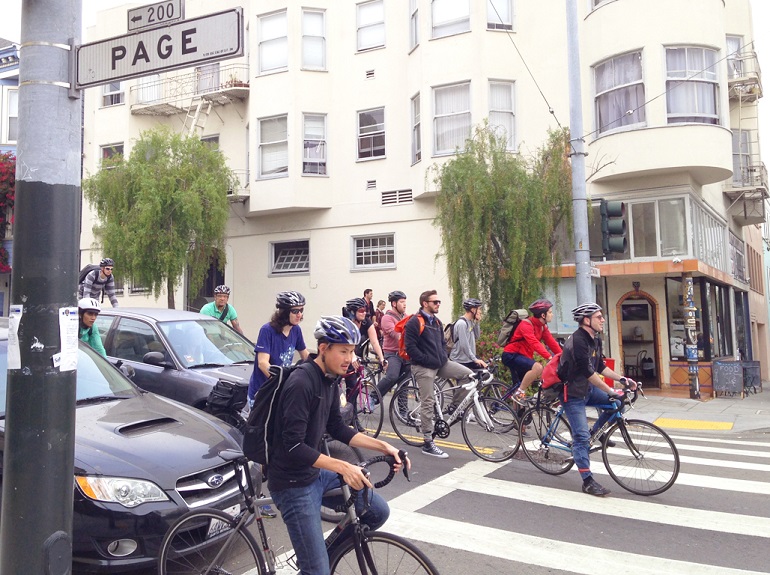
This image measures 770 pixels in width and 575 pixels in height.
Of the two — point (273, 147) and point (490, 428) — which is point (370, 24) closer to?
point (273, 147)

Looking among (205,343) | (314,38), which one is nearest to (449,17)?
(314,38)

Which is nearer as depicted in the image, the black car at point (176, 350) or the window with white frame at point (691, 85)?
the black car at point (176, 350)

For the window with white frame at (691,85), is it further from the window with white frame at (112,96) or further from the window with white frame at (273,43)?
the window with white frame at (112,96)

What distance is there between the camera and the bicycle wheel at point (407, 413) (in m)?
9.12

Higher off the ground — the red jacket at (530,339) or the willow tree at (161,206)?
the willow tree at (161,206)

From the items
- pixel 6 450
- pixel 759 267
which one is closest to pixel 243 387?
pixel 6 450

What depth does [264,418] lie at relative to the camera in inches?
141

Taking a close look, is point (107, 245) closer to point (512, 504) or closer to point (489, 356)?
point (489, 356)

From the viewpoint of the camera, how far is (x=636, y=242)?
17141 millimetres

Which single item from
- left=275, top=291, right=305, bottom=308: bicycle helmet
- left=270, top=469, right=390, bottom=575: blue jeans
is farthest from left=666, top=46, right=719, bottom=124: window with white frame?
left=270, top=469, right=390, bottom=575: blue jeans

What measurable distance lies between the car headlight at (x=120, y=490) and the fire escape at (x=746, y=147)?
21434 mm

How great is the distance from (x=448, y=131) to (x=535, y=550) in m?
14.4

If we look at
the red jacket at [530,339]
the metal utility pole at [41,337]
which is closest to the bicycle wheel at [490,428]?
the red jacket at [530,339]

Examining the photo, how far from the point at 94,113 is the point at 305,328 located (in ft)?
37.7
